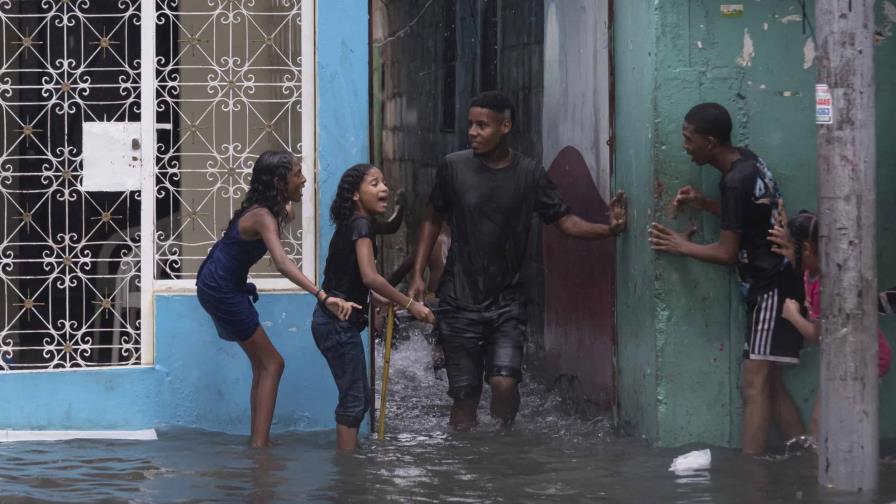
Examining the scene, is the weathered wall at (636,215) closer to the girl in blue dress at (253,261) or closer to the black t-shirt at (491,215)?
the black t-shirt at (491,215)

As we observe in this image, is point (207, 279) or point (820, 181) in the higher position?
point (820, 181)

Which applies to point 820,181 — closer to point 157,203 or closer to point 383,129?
point 157,203

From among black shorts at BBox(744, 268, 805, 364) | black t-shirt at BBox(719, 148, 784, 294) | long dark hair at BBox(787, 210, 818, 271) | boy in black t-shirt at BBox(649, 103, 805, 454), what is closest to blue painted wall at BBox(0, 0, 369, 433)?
boy in black t-shirt at BBox(649, 103, 805, 454)

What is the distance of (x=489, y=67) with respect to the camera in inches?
452

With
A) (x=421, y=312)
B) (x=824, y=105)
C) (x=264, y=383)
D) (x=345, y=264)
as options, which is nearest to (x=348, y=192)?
(x=345, y=264)

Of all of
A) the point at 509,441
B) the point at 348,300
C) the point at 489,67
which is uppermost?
the point at 489,67

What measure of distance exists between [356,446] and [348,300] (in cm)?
76

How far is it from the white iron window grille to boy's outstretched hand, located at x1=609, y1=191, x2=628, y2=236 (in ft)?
5.38

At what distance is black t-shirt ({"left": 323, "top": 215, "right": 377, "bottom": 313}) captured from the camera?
764 cm

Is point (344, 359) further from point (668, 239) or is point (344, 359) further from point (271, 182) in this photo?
point (668, 239)

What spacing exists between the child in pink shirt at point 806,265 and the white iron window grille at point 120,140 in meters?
2.62

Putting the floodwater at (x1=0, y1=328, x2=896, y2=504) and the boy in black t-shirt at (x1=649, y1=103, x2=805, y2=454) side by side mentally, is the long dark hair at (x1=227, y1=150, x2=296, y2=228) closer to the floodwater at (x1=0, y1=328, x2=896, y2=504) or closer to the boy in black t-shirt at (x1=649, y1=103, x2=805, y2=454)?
the floodwater at (x1=0, y1=328, x2=896, y2=504)

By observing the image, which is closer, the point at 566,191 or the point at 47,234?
the point at 47,234

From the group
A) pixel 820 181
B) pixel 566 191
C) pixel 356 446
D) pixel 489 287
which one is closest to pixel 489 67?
pixel 566 191
